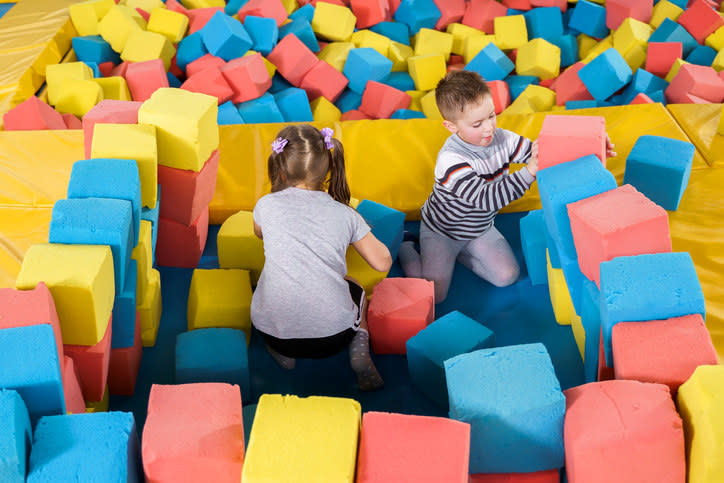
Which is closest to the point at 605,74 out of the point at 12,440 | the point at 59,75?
the point at 59,75

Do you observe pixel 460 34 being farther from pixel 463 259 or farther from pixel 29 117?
pixel 29 117

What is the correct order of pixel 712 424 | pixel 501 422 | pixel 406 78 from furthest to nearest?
pixel 406 78 < pixel 501 422 < pixel 712 424

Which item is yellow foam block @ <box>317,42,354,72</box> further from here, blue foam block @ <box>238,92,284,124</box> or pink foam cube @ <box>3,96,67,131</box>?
pink foam cube @ <box>3,96,67,131</box>

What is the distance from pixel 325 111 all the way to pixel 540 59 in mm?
1024

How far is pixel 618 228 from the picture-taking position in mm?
1736

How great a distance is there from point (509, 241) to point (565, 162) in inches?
24.4

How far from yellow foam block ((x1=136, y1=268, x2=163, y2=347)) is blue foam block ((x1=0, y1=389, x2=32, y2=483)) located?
0.75 metres

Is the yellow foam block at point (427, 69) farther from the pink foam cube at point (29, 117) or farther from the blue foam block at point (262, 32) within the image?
the pink foam cube at point (29, 117)

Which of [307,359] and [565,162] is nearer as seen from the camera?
[565,162]

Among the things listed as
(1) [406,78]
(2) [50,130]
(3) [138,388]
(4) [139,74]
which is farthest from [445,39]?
(3) [138,388]

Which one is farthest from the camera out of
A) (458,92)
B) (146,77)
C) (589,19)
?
(589,19)

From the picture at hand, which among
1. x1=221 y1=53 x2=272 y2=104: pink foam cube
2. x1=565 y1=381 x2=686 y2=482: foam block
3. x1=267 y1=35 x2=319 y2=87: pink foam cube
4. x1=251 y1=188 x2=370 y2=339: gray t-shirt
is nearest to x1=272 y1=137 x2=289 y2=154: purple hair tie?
x1=251 y1=188 x2=370 y2=339: gray t-shirt

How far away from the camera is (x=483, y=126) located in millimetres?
2342

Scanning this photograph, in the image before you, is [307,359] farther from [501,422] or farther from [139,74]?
[139,74]
